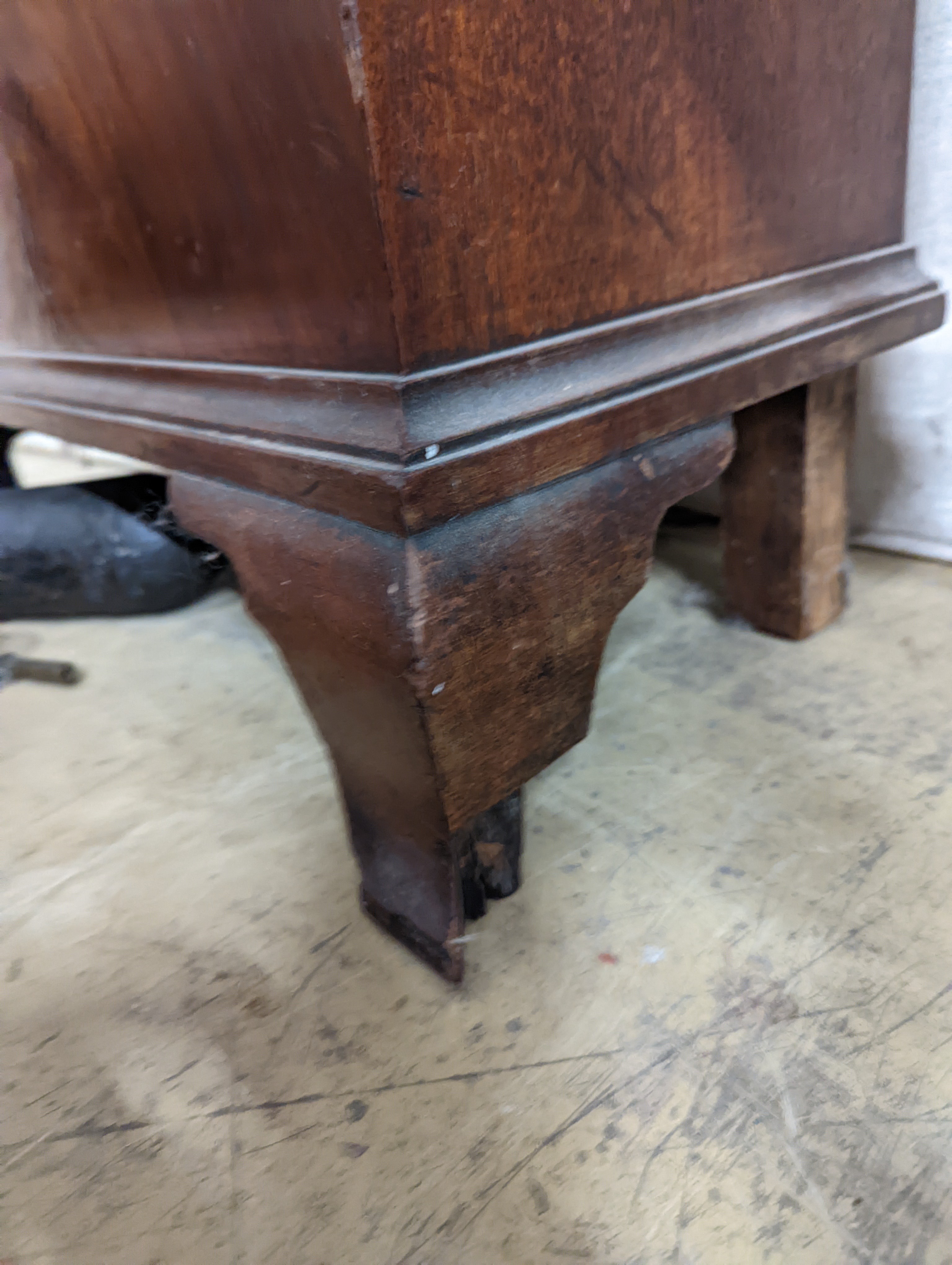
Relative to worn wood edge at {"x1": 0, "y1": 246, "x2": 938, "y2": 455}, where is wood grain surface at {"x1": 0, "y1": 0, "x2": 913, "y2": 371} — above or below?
above

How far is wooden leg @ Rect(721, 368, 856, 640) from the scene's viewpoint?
3.72 ft

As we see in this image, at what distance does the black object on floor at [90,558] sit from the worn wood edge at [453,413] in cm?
71

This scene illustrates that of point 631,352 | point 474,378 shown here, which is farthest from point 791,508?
point 474,378

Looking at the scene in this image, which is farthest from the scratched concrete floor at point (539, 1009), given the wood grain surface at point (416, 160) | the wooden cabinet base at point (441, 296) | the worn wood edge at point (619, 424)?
the wood grain surface at point (416, 160)

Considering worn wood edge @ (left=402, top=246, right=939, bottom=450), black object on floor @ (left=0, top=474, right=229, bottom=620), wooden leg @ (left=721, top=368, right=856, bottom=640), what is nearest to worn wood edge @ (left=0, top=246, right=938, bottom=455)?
worn wood edge @ (left=402, top=246, right=939, bottom=450)

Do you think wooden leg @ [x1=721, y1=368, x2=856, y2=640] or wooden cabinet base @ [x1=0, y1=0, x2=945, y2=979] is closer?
wooden cabinet base @ [x1=0, y1=0, x2=945, y2=979]

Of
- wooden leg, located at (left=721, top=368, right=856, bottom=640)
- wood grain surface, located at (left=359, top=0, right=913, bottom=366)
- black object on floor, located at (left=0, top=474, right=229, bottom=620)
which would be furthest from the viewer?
black object on floor, located at (left=0, top=474, right=229, bottom=620)

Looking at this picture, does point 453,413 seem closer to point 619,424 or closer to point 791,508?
point 619,424

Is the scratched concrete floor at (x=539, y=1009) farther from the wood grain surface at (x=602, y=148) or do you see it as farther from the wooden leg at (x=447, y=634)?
the wood grain surface at (x=602, y=148)

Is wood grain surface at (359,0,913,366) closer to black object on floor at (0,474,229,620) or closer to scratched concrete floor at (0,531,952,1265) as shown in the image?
scratched concrete floor at (0,531,952,1265)

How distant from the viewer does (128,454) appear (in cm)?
84

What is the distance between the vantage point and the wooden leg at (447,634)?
561 millimetres

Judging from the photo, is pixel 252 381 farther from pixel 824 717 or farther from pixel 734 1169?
pixel 824 717

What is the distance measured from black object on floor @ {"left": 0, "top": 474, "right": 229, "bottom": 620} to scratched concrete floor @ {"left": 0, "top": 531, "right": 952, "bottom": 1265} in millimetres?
522
